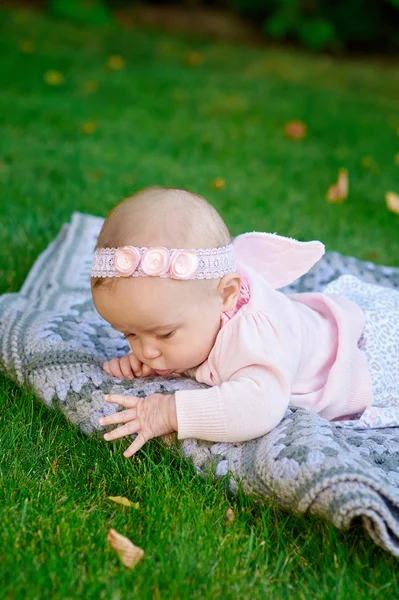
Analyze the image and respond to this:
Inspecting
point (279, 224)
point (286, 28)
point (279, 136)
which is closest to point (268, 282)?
point (279, 224)

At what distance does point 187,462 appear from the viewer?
2.17 m

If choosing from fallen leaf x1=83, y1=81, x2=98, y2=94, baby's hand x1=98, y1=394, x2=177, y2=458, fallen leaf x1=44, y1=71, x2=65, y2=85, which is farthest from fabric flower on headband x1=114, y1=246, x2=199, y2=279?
fallen leaf x1=44, y1=71, x2=65, y2=85

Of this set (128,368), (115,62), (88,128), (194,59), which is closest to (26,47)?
(115,62)

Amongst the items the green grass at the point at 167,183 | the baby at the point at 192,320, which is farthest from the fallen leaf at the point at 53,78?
the baby at the point at 192,320

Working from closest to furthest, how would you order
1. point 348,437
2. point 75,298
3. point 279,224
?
1. point 348,437
2. point 75,298
3. point 279,224

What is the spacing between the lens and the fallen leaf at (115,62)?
825cm

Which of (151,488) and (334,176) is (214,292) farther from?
(334,176)

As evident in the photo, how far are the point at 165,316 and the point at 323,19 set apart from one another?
935 cm

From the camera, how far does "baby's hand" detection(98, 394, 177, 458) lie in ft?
7.02

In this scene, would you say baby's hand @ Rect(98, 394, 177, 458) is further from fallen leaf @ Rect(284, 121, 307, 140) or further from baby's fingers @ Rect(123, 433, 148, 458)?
fallen leaf @ Rect(284, 121, 307, 140)

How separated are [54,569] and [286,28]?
32.2 feet

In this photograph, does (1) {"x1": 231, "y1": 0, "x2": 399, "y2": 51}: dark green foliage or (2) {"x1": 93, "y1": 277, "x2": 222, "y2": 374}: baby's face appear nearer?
(2) {"x1": 93, "y1": 277, "x2": 222, "y2": 374}: baby's face

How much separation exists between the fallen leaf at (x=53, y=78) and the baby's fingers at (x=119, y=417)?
5505mm

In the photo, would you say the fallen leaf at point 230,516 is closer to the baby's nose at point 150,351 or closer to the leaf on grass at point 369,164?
the baby's nose at point 150,351
